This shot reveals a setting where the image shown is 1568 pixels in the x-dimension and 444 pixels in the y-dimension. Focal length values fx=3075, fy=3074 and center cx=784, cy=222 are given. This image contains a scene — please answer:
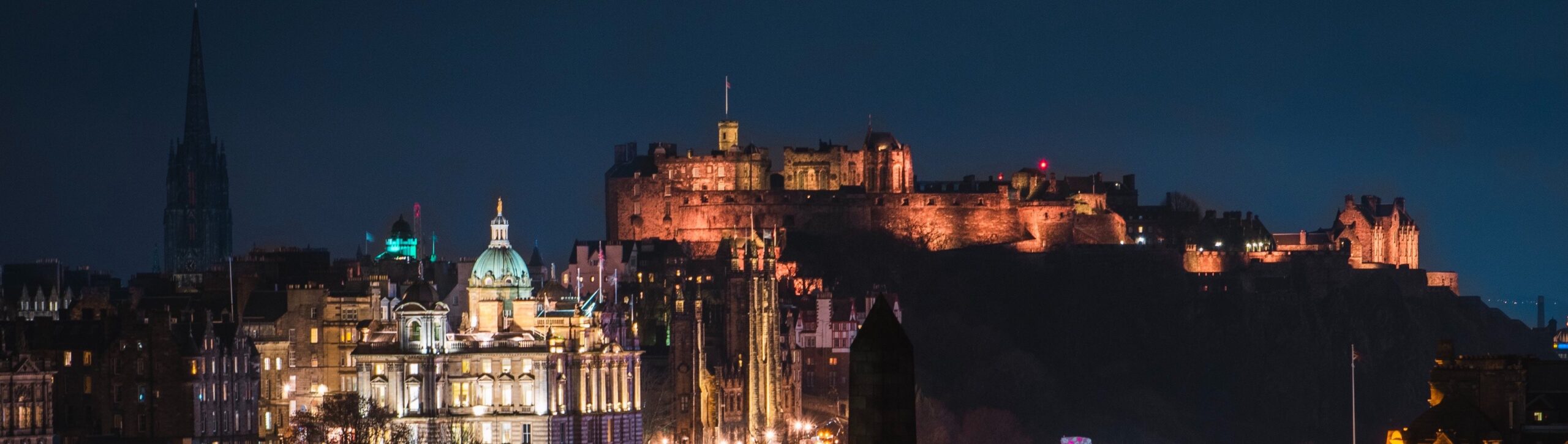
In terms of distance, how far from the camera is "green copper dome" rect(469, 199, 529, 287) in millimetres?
118062

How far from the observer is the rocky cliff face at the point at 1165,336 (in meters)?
170

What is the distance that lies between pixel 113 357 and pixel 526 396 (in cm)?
1532

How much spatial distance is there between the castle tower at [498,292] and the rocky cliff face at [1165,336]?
1979 inches

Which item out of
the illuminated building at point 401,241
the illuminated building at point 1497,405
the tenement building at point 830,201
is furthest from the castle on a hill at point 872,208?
the illuminated building at point 1497,405

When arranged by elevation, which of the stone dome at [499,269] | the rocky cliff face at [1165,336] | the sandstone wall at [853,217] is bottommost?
the rocky cliff face at [1165,336]

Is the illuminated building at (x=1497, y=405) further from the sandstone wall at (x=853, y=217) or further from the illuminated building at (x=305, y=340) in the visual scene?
the sandstone wall at (x=853, y=217)

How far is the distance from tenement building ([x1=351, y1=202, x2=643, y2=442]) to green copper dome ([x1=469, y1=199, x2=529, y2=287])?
2.55 m

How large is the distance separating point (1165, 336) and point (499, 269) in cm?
7070

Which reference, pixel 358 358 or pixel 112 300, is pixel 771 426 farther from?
pixel 112 300

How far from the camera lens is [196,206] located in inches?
6929

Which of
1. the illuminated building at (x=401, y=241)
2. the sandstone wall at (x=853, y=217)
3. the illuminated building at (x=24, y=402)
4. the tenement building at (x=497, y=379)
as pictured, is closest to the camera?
the illuminated building at (x=24, y=402)

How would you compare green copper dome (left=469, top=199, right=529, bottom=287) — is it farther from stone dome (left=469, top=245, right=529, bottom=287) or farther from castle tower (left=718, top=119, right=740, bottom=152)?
castle tower (left=718, top=119, right=740, bottom=152)

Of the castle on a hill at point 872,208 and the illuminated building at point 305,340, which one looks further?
the castle on a hill at point 872,208

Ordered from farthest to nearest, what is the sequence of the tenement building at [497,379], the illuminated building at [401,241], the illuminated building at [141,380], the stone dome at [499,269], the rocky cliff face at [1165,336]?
the rocky cliff face at [1165,336] < the illuminated building at [401,241] < the stone dome at [499,269] < the tenement building at [497,379] < the illuminated building at [141,380]
